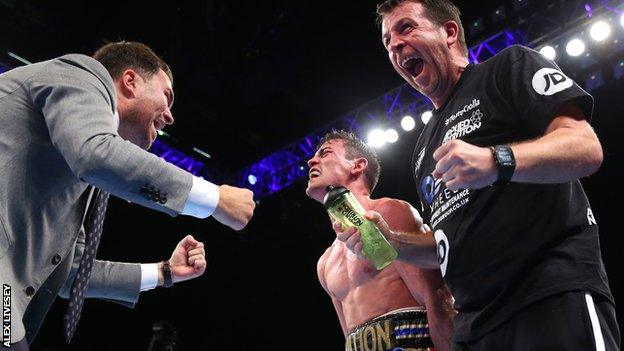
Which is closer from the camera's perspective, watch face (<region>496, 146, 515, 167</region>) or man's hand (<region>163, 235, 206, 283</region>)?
watch face (<region>496, 146, 515, 167</region>)

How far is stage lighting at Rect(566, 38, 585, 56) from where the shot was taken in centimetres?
489

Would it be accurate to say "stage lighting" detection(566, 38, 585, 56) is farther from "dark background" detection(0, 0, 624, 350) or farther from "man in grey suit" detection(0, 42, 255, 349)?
"man in grey suit" detection(0, 42, 255, 349)

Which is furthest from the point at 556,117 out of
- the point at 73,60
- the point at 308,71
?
the point at 308,71

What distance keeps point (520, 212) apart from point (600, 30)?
4.20 metres

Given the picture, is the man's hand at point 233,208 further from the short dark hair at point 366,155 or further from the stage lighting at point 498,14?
the stage lighting at point 498,14

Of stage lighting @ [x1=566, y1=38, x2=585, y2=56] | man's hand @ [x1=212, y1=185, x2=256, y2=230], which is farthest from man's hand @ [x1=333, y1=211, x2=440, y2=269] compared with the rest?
stage lighting @ [x1=566, y1=38, x2=585, y2=56]

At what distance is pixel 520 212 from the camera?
1330 millimetres

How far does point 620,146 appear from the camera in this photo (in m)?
6.16

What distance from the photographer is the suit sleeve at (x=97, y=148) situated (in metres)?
1.38

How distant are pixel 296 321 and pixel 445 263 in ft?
23.1

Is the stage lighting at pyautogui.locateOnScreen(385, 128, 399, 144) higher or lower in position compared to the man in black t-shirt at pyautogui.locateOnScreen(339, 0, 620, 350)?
higher

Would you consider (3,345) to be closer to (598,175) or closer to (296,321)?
(598,175)

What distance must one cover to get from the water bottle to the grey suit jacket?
1.70ft

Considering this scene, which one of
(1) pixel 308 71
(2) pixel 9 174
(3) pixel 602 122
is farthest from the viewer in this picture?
(1) pixel 308 71
